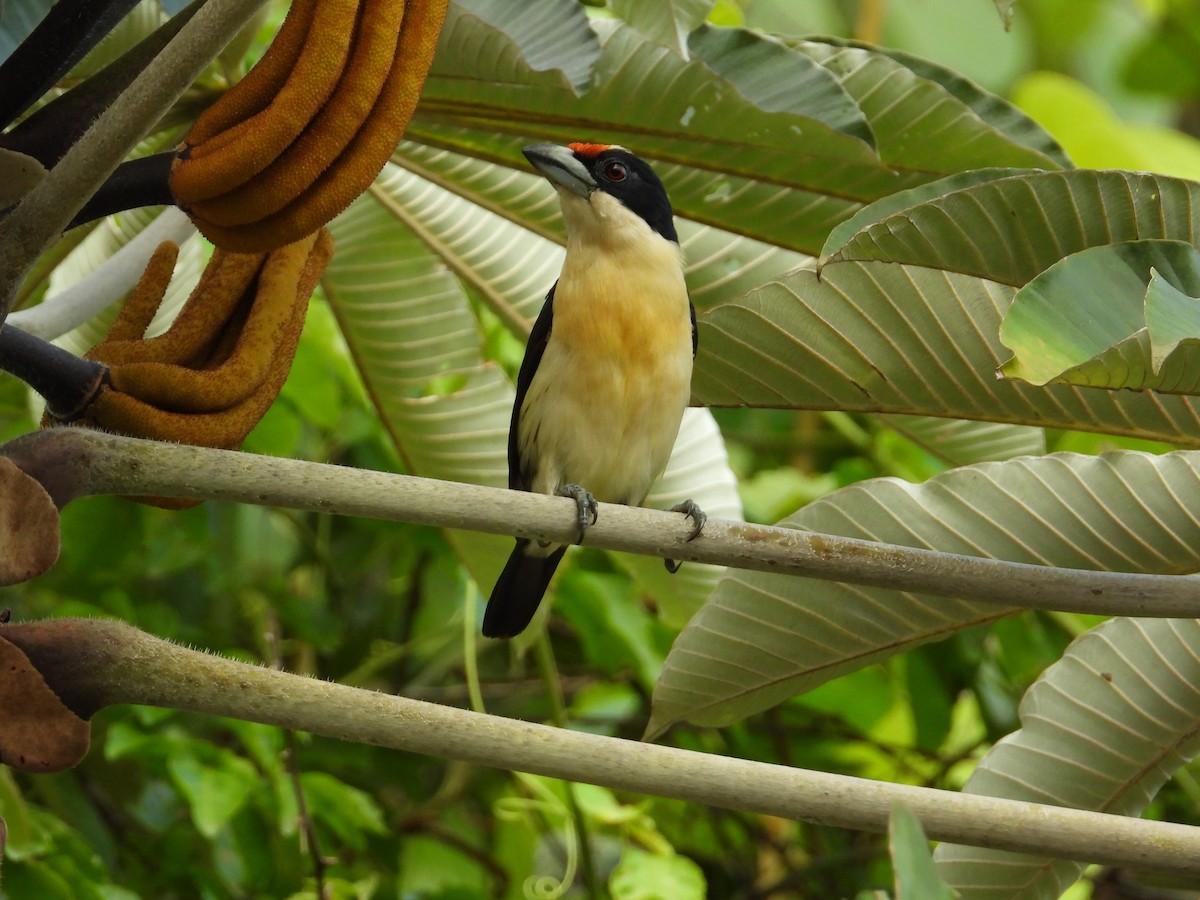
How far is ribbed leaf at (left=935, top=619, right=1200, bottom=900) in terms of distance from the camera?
1467 millimetres

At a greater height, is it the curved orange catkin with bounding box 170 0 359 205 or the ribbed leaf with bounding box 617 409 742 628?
the curved orange catkin with bounding box 170 0 359 205

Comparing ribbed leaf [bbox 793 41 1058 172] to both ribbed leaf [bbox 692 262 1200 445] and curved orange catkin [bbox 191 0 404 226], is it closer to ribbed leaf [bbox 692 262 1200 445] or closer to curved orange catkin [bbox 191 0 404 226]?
ribbed leaf [bbox 692 262 1200 445]

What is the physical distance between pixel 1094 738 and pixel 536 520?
787 millimetres

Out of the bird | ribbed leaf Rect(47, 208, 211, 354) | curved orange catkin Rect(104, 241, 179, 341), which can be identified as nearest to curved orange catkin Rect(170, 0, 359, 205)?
curved orange catkin Rect(104, 241, 179, 341)

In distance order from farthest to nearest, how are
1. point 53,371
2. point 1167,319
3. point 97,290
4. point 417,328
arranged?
1. point 417,328
2. point 97,290
3. point 53,371
4. point 1167,319

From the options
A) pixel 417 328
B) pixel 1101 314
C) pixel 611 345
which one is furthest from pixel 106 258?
pixel 1101 314

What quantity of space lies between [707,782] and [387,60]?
1.86 feet

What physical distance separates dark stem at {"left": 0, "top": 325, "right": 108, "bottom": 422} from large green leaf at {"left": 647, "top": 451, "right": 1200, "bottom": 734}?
67cm

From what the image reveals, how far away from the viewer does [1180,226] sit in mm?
1140

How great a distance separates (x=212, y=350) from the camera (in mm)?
1281

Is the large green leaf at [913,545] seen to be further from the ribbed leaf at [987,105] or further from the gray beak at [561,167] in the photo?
the gray beak at [561,167]

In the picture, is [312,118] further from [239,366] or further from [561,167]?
[561,167]

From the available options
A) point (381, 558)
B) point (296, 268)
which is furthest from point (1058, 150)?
point (381, 558)

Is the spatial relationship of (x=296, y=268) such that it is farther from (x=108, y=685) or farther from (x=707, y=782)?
(x=707, y=782)
